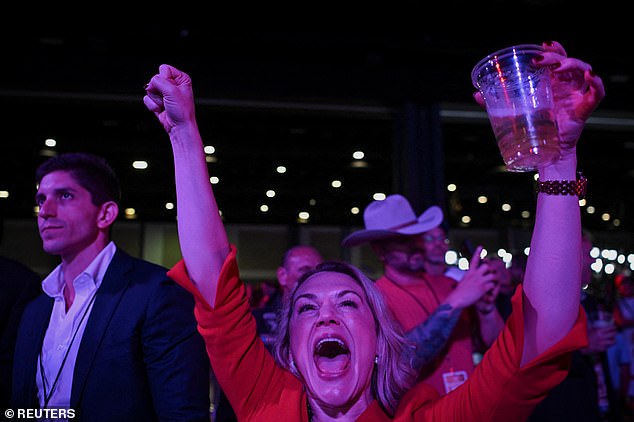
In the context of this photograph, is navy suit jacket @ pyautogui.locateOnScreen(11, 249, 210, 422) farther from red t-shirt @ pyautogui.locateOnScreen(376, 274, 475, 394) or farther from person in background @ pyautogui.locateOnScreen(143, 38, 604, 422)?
red t-shirt @ pyautogui.locateOnScreen(376, 274, 475, 394)

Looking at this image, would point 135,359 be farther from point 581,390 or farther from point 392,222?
point 581,390

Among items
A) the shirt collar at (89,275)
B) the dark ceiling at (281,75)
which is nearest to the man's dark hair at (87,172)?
the shirt collar at (89,275)

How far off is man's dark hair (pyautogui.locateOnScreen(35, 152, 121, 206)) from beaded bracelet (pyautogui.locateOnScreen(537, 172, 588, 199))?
5.76ft

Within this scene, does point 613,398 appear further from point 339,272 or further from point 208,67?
point 208,67

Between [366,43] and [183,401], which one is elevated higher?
[366,43]

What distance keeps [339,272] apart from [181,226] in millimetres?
542

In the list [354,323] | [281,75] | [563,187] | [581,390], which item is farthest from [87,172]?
[281,75]

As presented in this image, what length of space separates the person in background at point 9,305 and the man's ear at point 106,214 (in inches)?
20.4

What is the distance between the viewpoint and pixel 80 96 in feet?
15.1

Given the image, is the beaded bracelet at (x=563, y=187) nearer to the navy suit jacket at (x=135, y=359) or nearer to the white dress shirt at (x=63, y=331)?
the navy suit jacket at (x=135, y=359)

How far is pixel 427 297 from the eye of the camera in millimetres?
2873

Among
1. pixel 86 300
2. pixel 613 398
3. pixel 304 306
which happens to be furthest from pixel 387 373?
pixel 613 398

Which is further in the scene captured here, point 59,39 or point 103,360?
point 59,39

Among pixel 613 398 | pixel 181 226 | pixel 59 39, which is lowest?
pixel 613 398
